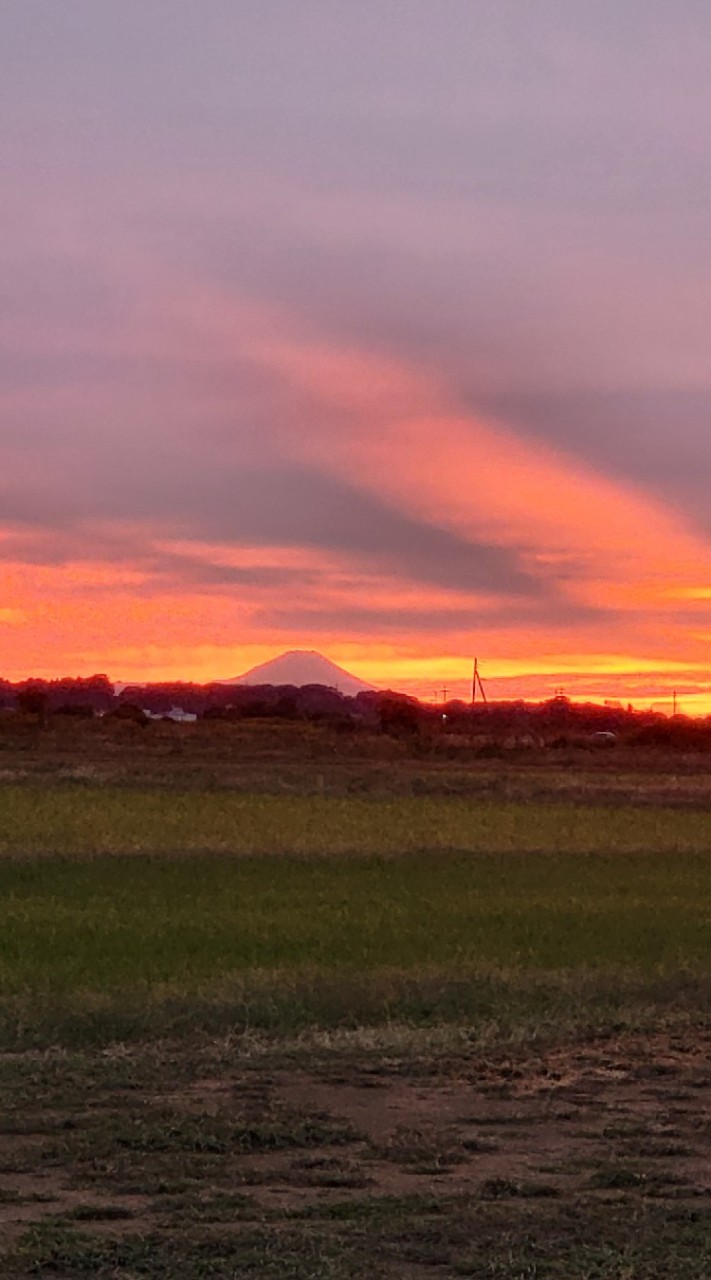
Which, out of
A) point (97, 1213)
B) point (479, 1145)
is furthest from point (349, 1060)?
point (97, 1213)

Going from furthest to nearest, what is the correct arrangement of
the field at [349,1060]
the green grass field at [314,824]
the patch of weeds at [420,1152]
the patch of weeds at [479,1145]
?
the green grass field at [314,824] < the patch of weeds at [479,1145] < the patch of weeds at [420,1152] < the field at [349,1060]

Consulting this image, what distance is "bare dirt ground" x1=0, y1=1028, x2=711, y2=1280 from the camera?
20.2 ft

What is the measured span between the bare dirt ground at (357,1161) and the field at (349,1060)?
21 mm

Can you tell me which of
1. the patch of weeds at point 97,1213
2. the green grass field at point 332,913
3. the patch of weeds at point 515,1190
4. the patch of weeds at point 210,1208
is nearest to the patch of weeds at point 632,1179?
the patch of weeds at point 515,1190

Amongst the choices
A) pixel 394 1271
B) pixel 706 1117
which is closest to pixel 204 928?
pixel 706 1117

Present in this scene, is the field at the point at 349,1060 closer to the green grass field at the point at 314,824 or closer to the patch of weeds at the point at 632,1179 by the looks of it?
the patch of weeds at the point at 632,1179

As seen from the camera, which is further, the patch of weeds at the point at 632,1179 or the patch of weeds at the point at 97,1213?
the patch of weeds at the point at 632,1179

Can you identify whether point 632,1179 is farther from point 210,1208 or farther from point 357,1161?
point 210,1208

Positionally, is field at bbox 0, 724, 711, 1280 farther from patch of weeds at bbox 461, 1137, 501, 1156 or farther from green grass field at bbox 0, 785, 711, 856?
green grass field at bbox 0, 785, 711, 856

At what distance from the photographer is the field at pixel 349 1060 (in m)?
6.45

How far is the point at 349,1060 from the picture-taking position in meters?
10.9

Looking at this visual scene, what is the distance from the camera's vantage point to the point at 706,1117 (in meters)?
9.12

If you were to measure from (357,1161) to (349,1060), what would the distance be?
119 inches

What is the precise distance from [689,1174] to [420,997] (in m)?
6.36
